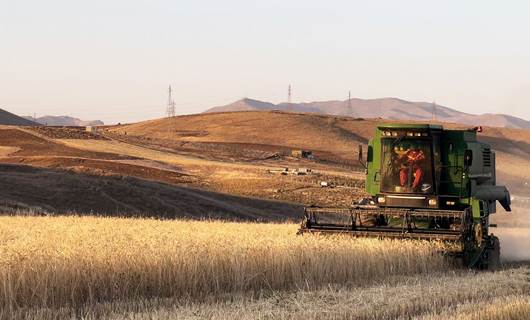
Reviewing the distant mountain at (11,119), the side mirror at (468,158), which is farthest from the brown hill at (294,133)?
the side mirror at (468,158)

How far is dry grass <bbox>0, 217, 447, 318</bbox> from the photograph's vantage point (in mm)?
10383

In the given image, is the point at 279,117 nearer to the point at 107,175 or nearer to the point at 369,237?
the point at 107,175

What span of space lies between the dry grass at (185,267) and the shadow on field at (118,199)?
802 inches

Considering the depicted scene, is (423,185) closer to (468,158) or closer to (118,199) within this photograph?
(468,158)

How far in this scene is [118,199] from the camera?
38406 millimetres

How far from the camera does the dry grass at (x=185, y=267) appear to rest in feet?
34.1

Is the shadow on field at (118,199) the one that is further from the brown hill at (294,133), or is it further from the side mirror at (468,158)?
the brown hill at (294,133)

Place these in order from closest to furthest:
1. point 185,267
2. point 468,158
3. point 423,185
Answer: point 185,267 < point 468,158 < point 423,185

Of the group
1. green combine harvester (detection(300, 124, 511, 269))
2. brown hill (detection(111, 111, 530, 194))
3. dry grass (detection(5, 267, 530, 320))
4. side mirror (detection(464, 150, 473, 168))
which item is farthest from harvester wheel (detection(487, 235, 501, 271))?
brown hill (detection(111, 111, 530, 194))

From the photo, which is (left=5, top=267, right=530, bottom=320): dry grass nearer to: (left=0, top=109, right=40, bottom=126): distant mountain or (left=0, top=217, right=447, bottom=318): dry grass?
(left=0, top=217, right=447, bottom=318): dry grass

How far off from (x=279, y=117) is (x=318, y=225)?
11554cm

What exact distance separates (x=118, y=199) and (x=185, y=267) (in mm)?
27301

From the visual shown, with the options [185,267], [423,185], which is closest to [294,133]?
[423,185]

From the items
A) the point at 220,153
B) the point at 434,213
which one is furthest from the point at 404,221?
the point at 220,153
